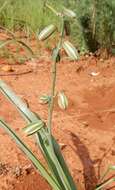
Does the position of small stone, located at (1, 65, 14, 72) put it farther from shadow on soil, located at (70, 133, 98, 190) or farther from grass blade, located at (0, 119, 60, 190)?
grass blade, located at (0, 119, 60, 190)

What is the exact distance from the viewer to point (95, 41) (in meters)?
5.19

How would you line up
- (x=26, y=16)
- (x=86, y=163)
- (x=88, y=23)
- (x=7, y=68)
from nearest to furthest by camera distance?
(x=86, y=163), (x=7, y=68), (x=88, y=23), (x=26, y=16)

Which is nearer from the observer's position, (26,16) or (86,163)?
(86,163)

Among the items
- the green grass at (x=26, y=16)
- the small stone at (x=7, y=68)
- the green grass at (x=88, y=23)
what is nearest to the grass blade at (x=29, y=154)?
the small stone at (x=7, y=68)

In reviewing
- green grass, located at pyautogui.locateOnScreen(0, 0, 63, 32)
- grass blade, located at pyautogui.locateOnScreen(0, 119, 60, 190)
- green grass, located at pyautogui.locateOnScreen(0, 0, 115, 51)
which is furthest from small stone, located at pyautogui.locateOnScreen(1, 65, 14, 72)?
grass blade, located at pyautogui.locateOnScreen(0, 119, 60, 190)

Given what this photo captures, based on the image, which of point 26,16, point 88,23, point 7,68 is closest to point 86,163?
point 7,68

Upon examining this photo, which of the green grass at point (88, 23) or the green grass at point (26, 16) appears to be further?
the green grass at point (26, 16)

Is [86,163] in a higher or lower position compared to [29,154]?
lower

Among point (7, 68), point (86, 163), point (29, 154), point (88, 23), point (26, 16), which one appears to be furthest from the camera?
point (26, 16)

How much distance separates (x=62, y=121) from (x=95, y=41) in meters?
1.75

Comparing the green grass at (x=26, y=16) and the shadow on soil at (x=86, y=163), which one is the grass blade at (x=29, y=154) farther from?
the green grass at (x=26, y=16)

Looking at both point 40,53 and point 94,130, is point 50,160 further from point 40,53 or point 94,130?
point 40,53

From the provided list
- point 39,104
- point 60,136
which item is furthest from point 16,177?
point 39,104

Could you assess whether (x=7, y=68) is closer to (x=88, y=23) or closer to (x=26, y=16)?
(x=88, y=23)
